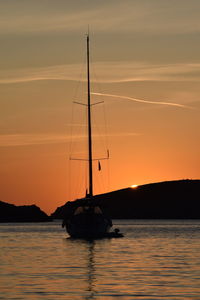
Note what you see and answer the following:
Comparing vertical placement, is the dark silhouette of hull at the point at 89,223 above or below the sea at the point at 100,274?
above

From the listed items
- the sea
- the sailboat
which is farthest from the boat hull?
the sea

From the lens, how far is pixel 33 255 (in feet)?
241

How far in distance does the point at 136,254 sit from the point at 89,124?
26.8 meters

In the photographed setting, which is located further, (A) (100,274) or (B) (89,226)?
(B) (89,226)

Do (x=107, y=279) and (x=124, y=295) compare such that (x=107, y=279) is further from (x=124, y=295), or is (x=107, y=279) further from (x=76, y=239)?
(x=76, y=239)

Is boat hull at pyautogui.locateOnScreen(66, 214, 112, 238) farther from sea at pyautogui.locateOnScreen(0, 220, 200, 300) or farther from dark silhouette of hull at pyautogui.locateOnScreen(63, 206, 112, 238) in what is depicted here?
sea at pyautogui.locateOnScreen(0, 220, 200, 300)

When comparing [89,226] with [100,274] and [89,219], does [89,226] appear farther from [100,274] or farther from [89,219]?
[100,274]

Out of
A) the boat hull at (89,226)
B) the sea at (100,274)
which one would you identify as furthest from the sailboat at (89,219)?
the sea at (100,274)

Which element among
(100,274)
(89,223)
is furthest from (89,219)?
(100,274)

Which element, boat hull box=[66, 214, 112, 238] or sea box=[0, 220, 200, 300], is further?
boat hull box=[66, 214, 112, 238]

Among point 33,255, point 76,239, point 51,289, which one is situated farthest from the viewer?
point 76,239

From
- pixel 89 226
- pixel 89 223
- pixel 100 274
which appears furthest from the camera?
pixel 89 223

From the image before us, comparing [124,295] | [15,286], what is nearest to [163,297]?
[124,295]

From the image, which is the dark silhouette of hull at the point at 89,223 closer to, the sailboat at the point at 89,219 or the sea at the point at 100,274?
the sailboat at the point at 89,219
